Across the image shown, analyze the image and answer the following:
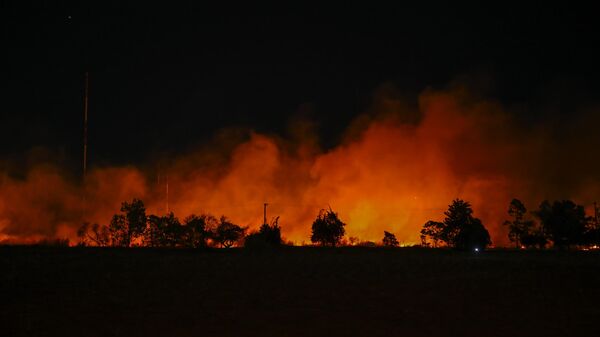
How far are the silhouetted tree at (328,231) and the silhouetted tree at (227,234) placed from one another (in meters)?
9.84

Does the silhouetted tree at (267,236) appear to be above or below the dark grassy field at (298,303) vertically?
above

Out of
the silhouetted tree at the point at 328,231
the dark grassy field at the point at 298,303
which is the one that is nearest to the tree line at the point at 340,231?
the silhouetted tree at the point at 328,231

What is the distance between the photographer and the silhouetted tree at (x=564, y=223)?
69.2 metres

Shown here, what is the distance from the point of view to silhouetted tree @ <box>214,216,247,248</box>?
63.0 m

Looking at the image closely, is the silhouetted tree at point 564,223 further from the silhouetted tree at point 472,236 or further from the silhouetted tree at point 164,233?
the silhouetted tree at point 164,233

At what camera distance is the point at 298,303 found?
1588cm

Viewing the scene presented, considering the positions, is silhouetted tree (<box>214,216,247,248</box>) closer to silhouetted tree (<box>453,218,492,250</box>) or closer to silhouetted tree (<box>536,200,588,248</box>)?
silhouetted tree (<box>453,218,492,250</box>)

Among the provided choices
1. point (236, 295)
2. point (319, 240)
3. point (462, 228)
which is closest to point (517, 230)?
point (462, 228)

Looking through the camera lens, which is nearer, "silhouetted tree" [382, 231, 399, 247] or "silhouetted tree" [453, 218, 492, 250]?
"silhouetted tree" [453, 218, 492, 250]

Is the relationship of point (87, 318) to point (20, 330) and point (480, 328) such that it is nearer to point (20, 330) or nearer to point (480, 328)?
point (20, 330)

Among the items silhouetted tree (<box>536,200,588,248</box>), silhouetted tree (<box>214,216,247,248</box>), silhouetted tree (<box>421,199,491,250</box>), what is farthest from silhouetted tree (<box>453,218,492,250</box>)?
silhouetted tree (<box>214,216,247,248</box>)

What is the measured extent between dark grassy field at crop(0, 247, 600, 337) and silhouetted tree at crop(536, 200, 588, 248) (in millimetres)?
47359

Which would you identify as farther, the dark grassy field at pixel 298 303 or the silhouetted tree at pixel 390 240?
the silhouetted tree at pixel 390 240

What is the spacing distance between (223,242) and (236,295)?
4611 centimetres
